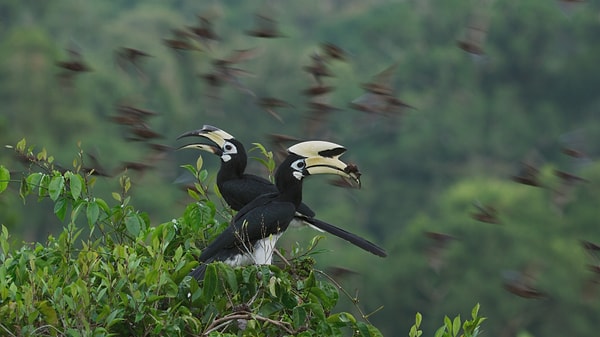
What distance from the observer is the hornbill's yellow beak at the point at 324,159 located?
5414 mm

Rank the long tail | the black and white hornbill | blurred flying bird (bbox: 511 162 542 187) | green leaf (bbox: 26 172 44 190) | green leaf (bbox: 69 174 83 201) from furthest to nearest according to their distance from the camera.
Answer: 1. blurred flying bird (bbox: 511 162 542 187)
2. the black and white hornbill
3. the long tail
4. green leaf (bbox: 26 172 44 190)
5. green leaf (bbox: 69 174 83 201)

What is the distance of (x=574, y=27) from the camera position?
1948 inches

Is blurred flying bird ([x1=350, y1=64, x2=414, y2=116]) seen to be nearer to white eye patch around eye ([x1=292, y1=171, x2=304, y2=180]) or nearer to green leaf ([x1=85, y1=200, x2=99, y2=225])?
white eye patch around eye ([x1=292, y1=171, x2=304, y2=180])

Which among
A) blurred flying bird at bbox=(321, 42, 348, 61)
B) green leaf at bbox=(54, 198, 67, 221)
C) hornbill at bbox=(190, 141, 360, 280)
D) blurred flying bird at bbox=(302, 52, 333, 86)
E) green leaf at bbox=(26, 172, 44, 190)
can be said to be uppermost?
green leaf at bbox=(26, 172, 44, 190)

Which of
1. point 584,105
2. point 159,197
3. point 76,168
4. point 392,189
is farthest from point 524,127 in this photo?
point 76,168

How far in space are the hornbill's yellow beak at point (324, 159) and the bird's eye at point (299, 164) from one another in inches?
0.6

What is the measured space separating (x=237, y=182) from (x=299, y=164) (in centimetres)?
65

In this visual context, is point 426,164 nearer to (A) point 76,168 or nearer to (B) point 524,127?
(B) point 524,127

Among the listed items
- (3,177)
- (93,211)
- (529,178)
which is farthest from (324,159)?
(529,178)

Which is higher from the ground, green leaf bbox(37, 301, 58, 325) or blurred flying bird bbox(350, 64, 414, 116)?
green leaf bbox(37, 301, 58, 325)

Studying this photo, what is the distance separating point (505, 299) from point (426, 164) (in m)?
14.2

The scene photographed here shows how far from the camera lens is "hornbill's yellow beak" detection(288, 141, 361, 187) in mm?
5414

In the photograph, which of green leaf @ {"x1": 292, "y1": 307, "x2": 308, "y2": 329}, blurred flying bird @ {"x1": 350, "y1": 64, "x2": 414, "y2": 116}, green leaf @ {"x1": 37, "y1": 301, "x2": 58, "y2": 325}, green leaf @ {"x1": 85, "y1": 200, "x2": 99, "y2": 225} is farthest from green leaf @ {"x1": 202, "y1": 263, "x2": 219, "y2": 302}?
blurred flying bird @ {"x1": 350, "y1": 64, "x2": 414, "y2": 116}

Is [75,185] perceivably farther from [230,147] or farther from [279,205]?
[230,147]
